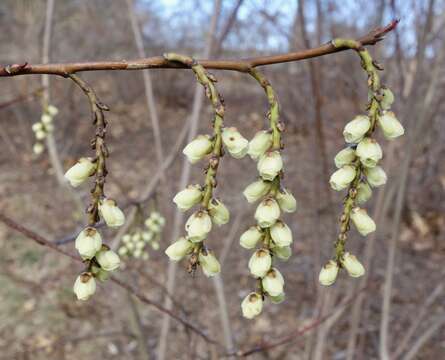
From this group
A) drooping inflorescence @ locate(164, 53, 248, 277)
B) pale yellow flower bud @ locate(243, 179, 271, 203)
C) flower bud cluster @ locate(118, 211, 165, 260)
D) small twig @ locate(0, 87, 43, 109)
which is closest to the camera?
drooping inflorescence @ locate(164, 53, 248, 277)

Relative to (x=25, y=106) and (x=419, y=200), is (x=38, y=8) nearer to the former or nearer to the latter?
(x=25, y=106)

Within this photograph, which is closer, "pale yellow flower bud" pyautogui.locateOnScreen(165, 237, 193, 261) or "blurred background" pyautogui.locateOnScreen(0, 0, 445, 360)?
"pale yellow flower bud" pyautogui.locateOnScreen(165, 237, 193, 261)

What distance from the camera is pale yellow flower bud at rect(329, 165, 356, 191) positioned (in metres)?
0.89

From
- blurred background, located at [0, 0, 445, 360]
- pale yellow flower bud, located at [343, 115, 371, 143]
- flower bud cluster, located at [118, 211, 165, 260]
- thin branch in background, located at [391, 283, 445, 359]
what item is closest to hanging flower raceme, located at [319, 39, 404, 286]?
pale yellow flower bud, located at [343, 115, 371, 143]

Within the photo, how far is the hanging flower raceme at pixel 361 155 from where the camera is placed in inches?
32.7

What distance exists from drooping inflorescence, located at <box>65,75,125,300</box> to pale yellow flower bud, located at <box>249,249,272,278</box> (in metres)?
0.25

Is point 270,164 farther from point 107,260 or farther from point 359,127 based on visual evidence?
point 107,260

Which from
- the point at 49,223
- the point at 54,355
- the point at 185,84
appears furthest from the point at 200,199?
the point at 185,84

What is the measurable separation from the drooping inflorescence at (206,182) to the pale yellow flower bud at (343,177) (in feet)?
0.53

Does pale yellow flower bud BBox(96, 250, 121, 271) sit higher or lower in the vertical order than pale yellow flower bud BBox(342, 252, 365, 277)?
higher

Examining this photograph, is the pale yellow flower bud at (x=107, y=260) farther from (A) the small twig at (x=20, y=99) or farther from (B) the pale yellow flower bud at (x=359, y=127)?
(A) the small twig at (x=20, y=99)

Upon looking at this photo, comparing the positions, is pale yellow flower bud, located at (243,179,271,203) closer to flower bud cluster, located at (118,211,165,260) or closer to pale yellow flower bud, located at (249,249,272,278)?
pale yellow flower bud, located at (249,249,272,278)

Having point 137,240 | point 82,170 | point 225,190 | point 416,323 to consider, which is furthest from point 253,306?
point 225,190

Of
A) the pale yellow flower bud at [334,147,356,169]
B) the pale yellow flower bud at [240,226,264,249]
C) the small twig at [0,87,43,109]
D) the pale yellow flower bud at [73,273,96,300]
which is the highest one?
the small twig at [0,87,43,109]
